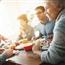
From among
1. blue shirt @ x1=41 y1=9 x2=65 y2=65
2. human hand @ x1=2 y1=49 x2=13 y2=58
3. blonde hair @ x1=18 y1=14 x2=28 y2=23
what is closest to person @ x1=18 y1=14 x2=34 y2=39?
blonde hair @ x1=18 y1=14 x2=28 y2=23

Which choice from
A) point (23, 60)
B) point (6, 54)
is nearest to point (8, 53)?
point (6, 54)

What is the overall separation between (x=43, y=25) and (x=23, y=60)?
35 centimetres

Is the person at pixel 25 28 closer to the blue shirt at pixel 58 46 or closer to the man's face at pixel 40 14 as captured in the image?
the man's face at pixel 40 14

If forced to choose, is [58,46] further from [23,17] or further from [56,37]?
[23,17]

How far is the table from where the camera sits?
140 cm

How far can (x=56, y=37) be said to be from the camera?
1.32m

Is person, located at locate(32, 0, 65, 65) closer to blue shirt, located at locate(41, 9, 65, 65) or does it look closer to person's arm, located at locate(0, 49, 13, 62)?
blue shirt, located at locate(41, 9, 65, 65)

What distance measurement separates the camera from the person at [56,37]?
4.30ft

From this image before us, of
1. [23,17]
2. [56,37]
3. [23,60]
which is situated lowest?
[23,60]

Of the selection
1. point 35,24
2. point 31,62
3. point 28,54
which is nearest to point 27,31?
point 35,24

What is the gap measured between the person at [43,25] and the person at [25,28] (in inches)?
2.5

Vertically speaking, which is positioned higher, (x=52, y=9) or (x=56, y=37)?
(x=52, y=9)

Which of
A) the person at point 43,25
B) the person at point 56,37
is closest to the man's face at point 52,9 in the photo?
the person at point 56,37

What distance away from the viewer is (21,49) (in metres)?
1.59
